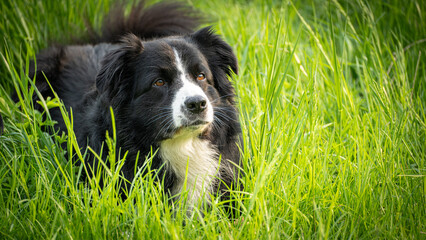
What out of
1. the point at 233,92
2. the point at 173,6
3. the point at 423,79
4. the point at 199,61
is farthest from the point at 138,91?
the point at 423,79

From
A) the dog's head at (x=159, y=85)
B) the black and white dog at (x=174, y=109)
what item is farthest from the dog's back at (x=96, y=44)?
the dog's head at (x=159, y=85)

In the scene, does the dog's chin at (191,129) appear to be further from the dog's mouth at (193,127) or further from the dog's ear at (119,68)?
the dog's ear at (119,68)

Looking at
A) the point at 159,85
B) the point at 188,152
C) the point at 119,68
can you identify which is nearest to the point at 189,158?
the point at 188,152

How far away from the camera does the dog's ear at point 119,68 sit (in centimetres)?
277

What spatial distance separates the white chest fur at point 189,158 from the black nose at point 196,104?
27cm

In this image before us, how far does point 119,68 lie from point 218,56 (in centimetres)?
77

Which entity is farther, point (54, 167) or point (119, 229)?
point (54, 167)

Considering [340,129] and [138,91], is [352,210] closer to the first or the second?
[340,129]

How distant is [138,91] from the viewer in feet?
9.24

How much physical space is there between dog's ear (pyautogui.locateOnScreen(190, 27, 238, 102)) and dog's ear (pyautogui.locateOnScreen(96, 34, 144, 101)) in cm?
47

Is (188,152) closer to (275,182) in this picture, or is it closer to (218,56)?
(275,182)

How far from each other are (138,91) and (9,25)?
2.19m

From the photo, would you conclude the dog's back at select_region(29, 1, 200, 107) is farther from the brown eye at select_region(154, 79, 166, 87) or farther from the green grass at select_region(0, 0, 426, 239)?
the brown eye at select_region(154, 79, 166, 87)

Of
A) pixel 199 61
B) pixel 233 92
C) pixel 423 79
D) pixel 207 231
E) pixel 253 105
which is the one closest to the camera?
pixel 207 231
